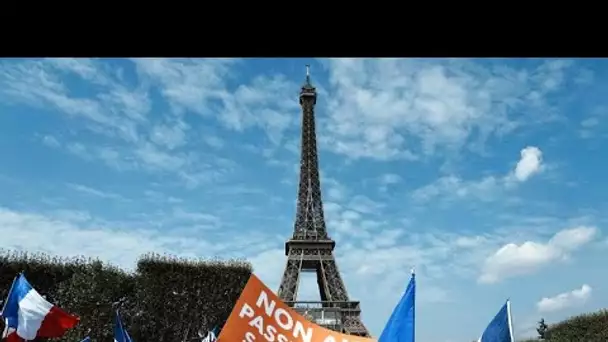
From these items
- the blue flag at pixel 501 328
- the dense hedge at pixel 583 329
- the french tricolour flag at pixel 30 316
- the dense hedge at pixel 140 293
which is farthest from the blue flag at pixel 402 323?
the dense hedge at pixel 583 329

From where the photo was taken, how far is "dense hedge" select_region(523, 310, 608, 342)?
35.8 meters

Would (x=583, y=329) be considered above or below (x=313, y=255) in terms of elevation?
below

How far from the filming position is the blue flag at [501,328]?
37.8ft

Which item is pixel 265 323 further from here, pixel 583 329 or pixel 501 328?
pixel 583 329

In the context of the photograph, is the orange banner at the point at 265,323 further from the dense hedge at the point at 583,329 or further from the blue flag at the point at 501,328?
the dense hedge at the point at 583,329

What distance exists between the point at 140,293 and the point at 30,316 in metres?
15.4

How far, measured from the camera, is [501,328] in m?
11.7

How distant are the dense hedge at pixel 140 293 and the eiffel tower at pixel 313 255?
18.2m

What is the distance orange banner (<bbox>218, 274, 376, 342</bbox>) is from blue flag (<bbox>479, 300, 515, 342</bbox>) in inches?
91.6

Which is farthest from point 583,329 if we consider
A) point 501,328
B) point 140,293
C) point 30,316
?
point 30,316
